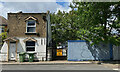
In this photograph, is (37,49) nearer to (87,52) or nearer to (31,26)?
(31,26)

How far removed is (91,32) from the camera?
13.4 m

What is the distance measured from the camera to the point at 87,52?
618 inches

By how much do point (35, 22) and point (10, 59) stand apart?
5353 mm

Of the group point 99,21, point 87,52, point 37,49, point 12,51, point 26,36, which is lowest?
point 87,52

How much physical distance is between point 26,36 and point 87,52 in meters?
7.58

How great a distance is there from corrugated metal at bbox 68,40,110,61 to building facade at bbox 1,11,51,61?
330 centimetres

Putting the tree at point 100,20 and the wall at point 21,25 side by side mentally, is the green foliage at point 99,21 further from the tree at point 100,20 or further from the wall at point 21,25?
the wall at point 21,25

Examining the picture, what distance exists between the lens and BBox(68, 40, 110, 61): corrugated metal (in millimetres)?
15594

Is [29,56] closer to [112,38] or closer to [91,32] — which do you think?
[91,32]

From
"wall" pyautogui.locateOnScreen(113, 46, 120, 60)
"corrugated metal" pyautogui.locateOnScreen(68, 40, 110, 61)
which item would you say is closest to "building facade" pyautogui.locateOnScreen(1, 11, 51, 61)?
"corrugated metal" pyautogui.locateOnScreen(68, 40, 110, 61)

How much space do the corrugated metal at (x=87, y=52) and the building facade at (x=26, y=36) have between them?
3298mm

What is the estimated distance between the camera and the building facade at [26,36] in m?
16.0

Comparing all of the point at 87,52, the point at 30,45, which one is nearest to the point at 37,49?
the point at 30,45

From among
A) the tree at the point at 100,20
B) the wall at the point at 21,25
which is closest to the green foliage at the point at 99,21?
the tree at the point at 100,20
